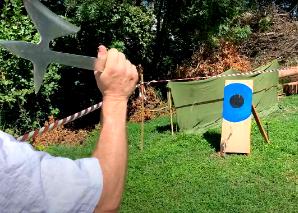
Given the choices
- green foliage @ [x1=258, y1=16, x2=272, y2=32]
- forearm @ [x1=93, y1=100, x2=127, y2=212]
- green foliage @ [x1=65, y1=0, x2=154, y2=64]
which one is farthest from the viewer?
green foliage @ [x1=258, y1=16, x2=272, y2=32]

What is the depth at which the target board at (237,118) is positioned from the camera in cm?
784

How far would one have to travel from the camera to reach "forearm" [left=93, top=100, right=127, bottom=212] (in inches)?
49.1

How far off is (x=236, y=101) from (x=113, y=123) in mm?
6931

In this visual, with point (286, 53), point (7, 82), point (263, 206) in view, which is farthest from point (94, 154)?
point (286, 53)

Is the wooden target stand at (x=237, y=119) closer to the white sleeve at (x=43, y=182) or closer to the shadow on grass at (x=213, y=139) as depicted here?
the shadow on grass at (x=213, y=139)

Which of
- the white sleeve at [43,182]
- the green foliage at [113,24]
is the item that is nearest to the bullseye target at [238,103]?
the green foliage at [113,24]

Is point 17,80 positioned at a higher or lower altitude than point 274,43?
lower

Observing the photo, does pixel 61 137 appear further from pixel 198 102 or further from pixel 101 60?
pixel 101 60

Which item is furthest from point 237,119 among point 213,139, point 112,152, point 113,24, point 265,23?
point 265,23

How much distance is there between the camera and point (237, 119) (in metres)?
8.05

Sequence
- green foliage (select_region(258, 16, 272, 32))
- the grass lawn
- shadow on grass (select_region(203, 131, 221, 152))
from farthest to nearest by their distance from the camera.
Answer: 1. green foliage (select_region(258, 16, 272, 32))
2. shadow on grass (select_region(203, 131, 221, 152))
3. the grass lawn

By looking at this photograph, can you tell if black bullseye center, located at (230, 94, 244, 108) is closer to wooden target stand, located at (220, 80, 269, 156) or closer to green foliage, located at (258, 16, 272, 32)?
wooden target stand, located at (220, 80, 269, 156)

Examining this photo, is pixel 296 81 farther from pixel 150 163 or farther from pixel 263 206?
pixel 263 206

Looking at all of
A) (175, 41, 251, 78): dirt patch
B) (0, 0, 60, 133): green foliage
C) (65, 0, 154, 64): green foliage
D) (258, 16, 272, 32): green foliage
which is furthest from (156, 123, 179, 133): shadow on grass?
(258, 16, 272, 32): green foliage
